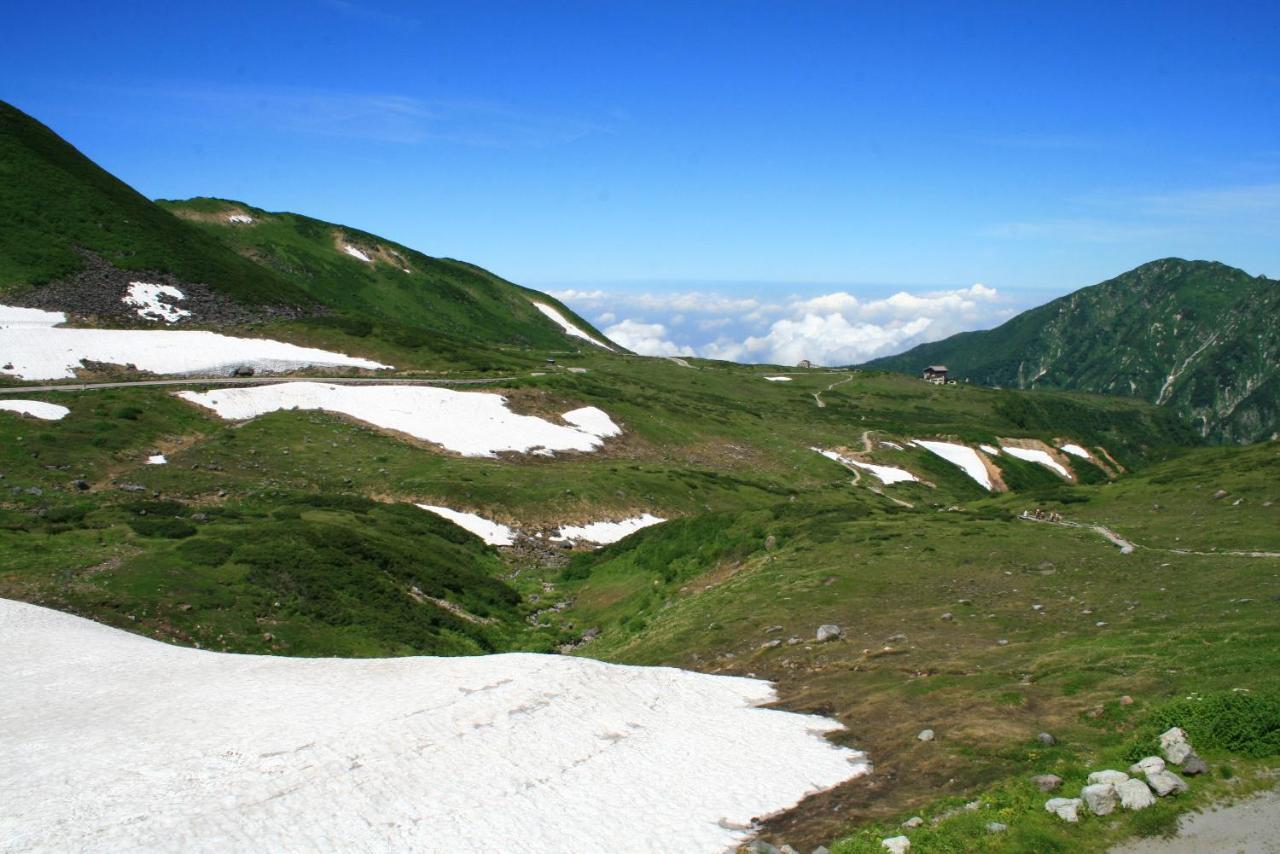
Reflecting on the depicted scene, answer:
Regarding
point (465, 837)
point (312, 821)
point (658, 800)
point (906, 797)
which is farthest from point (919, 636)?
point (312, 821)

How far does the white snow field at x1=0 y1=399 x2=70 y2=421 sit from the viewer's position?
2248 inches

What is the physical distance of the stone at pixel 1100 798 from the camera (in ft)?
47.8

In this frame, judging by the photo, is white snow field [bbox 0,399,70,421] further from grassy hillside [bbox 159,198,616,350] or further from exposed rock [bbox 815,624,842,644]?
grassy hillside [bbox 159,198,616,350]

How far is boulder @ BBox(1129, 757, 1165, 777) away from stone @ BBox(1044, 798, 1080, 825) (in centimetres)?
141

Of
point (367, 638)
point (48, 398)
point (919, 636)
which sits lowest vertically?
point (367, 638)

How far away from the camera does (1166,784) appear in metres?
14.8

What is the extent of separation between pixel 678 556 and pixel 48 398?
47044 millimetres

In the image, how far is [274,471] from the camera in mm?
57938

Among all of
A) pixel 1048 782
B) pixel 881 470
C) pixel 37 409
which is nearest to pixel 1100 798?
pixel 1048 782

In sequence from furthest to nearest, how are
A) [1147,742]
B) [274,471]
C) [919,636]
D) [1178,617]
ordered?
[274,471] < [919,636] < [1178,617] < [1147,742]

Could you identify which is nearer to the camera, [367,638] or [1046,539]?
[367,638]

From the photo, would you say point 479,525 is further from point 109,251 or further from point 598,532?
point 109,251

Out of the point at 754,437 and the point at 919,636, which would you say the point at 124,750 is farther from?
the point at 754,437

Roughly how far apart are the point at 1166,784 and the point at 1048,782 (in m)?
1.84
